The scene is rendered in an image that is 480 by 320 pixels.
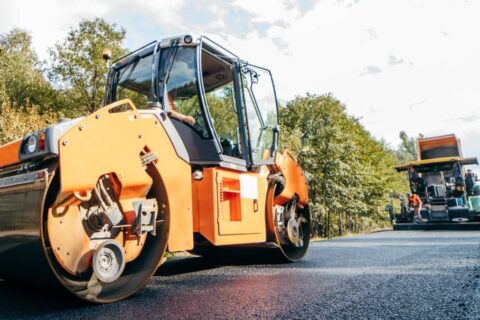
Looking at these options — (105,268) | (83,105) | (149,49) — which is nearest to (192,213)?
(105,268)

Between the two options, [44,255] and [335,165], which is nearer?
[44,255]

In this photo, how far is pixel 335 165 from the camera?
27.8m

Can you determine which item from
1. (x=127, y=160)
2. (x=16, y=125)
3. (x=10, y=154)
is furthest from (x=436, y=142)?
(x=10, y=154)

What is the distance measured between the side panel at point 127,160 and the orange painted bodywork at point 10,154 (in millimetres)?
486

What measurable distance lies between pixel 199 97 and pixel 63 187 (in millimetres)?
1792

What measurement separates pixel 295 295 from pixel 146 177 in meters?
1.42

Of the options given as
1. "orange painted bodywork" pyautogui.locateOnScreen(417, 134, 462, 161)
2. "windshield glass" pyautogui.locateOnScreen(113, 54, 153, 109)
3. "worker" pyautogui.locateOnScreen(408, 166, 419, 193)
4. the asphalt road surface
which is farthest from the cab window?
"orange painted bodywork" pyautogui.locateOnScreen(417, 134, 462, 161)

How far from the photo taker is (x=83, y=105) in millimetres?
23391

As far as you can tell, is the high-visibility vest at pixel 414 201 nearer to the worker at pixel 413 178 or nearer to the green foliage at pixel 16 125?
the worker at pixel 413 178

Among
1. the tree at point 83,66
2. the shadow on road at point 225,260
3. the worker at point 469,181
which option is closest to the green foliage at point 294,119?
the tree at point 83,66

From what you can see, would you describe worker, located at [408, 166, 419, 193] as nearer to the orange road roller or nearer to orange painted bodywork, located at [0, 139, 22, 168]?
the orange road roller

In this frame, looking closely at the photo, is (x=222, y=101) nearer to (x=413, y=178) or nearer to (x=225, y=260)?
(x=225, y=260)

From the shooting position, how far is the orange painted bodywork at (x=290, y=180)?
16.7 feet

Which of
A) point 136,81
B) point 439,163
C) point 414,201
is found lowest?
point 414,201
